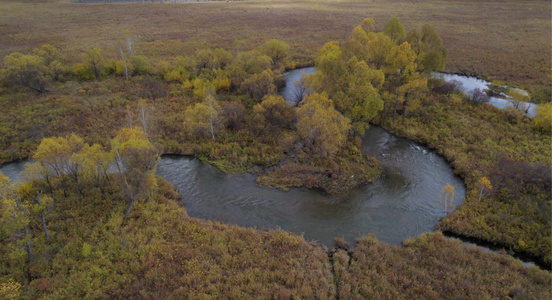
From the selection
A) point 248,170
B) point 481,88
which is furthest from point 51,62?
point 481,88

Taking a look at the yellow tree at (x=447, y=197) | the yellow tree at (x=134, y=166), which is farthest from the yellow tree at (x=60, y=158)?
the yellow tree at (x=447, y=197)

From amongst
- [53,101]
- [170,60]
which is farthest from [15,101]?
[170,60]

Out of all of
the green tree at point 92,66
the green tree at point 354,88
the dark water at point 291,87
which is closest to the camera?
the green tree at point 354,88

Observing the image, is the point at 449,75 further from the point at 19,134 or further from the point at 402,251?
the point at 19,134

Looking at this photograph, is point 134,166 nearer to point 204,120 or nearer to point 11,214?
point 11,214

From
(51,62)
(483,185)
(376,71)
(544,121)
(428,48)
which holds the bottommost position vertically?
(483,185)

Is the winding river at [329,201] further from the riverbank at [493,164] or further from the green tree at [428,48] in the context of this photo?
the green tree at [428,48]
